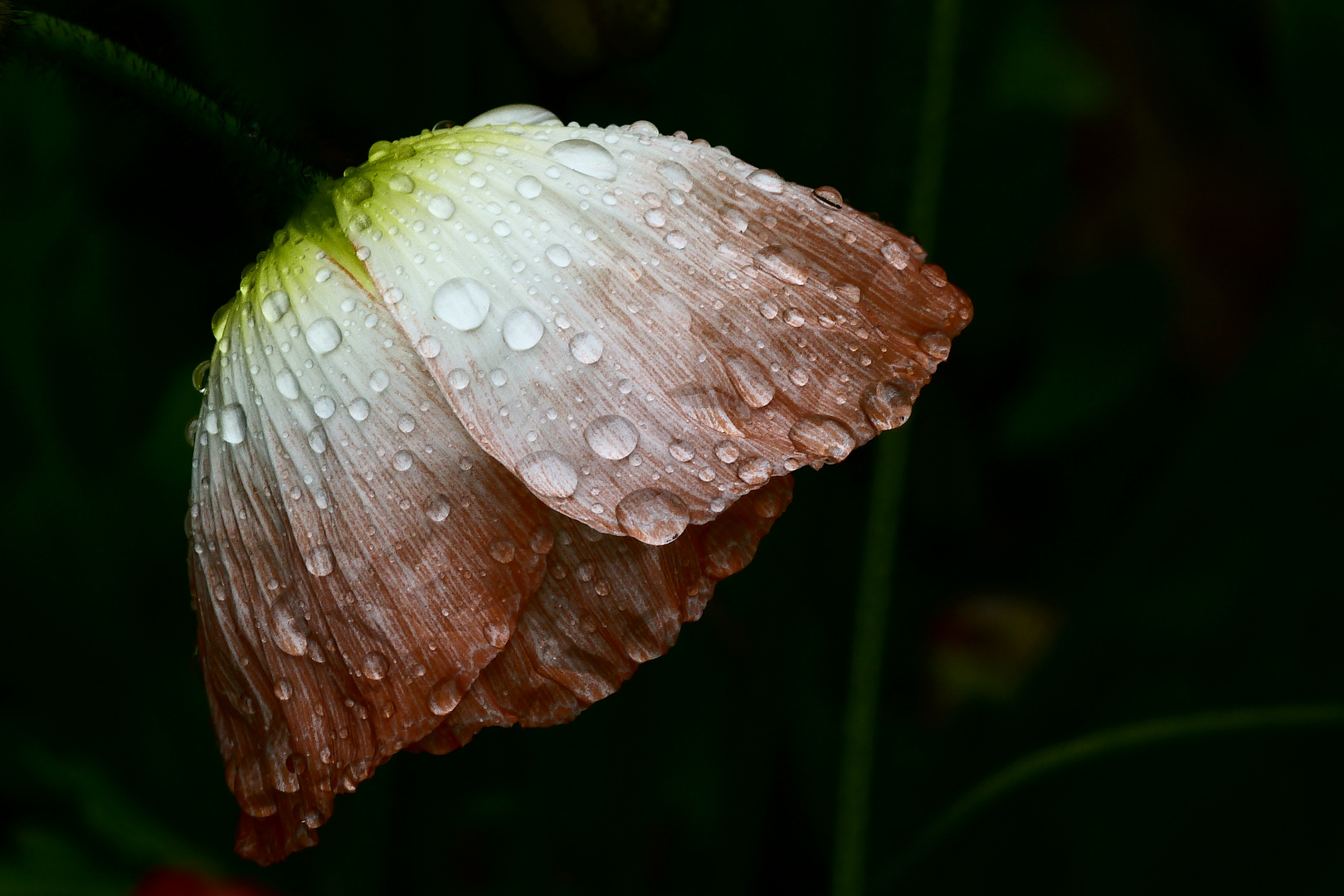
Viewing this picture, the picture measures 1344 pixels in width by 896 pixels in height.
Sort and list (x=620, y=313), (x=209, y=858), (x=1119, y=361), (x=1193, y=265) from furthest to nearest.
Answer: (x=1193, y=265), (x=1119, y=361), (x=209, y=858), (x=620, y=313)

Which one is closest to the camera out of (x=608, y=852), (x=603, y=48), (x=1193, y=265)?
(x=603, y=48)

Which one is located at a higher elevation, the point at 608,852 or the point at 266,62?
the point at 266,62

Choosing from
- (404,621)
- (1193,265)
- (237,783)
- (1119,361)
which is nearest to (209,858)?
(237,783)

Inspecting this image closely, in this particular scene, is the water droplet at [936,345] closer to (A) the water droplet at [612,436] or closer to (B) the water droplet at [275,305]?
(A) the water droplet at [612,436]

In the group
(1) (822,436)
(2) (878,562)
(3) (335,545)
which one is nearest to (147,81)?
(3) (335,545)

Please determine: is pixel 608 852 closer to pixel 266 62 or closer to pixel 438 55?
pixel 438 55

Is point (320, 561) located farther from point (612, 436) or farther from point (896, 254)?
point (896, 254)
